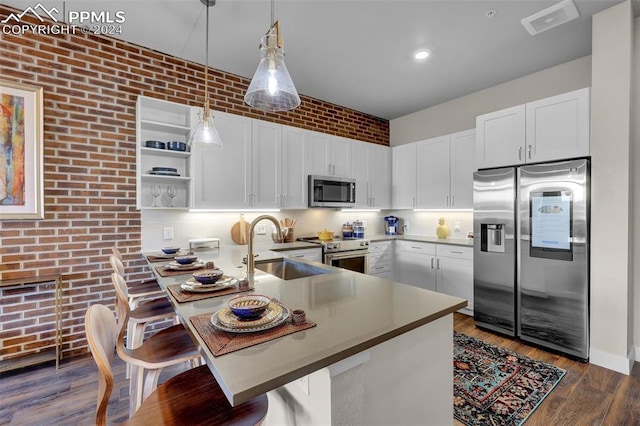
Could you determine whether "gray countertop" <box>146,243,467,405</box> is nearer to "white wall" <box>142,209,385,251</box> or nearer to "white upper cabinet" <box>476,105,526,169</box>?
"white wall" <box>142,209,385,251</box>

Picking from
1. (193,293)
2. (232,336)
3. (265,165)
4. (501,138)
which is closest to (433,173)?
(501,138)

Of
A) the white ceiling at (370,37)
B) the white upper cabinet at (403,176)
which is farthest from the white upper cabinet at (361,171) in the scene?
the white ceiling at (370,37)

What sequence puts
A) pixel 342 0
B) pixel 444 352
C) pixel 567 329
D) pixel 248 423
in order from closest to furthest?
1. pixel 248 423
2. pixel 444 352
3. pixel 342 0
4. pixel 567 329

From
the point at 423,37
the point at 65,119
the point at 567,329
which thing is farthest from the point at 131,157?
the point at 567,329

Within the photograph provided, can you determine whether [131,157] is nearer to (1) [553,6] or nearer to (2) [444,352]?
(2) [444,352]

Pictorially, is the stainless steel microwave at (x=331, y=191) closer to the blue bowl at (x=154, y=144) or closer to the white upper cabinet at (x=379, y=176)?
the white upper cabinet at (x=379, y=176)

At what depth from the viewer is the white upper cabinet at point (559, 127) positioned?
8.45 ft

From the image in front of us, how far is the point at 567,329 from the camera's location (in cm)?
260

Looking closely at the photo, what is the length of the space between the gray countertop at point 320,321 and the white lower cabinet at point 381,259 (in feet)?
7.75

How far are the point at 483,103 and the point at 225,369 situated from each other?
445 centimetres

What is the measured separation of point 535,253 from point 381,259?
6.12ft

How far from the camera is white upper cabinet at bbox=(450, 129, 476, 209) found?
12.6 ft

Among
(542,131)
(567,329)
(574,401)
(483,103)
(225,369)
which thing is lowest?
(574,401)

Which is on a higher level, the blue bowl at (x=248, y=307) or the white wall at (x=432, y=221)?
the white wall at (x=432, y=221)
